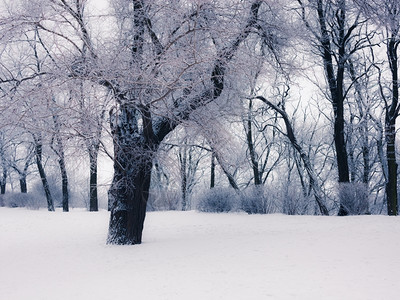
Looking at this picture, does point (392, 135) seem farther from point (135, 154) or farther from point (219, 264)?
point (219, 264)

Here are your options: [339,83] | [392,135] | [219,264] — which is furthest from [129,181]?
[392,135]

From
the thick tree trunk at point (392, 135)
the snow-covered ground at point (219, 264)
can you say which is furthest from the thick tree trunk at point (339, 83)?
the snow-covered ground at point (219, 264)

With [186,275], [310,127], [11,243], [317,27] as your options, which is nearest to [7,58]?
[11,243]

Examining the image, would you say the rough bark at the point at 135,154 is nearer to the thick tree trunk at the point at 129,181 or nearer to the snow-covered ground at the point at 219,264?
the thick tree trunk at the point at 129,181

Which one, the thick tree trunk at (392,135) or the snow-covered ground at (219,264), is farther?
the thick tree trunk at (392,135)

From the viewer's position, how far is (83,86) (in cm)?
707

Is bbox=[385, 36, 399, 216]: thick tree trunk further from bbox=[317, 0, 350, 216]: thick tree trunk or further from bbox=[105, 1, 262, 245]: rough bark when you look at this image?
bbox=[105, 1, 262, 245]: rough bark

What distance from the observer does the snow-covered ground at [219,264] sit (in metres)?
4.43

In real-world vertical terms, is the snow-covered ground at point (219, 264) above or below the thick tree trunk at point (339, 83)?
below

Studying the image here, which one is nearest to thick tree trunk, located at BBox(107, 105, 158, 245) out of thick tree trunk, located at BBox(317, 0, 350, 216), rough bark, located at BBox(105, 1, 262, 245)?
rough bark, located at BBox(105, 1, 262, 245)

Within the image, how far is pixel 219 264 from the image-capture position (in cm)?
576

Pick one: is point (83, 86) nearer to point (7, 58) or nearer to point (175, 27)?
point (175, 27)

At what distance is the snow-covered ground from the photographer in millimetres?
4426

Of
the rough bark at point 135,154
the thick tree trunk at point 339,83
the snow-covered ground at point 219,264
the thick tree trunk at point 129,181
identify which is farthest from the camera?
the thick tree trunk at point 339,83
